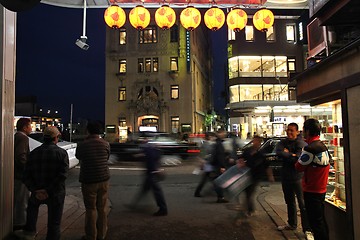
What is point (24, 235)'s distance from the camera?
490 centimetres

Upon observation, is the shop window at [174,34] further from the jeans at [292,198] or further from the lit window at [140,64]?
the jeans at [292,198]

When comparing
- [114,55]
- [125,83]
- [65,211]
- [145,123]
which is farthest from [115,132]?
[65,211]

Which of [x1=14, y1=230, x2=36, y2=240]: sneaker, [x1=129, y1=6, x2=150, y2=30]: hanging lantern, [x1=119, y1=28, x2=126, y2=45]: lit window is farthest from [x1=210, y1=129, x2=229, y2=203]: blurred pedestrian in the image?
[x1=119, y1=28, x2=126, y2=45]: lit window

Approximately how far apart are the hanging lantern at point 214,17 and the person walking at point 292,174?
4.38 m

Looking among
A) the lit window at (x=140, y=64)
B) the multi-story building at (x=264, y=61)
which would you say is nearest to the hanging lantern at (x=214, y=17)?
the multi-story building at (x=264, y=61)

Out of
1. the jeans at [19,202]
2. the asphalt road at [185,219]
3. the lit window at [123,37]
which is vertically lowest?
the asphalt road at [185,219]

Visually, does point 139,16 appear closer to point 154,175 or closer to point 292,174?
point 154,175

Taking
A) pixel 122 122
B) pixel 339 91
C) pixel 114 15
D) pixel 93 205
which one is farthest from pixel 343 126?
pixel 122 122

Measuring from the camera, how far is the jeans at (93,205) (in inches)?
191

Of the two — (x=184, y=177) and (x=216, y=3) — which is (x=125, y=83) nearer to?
(x=184, y=177)

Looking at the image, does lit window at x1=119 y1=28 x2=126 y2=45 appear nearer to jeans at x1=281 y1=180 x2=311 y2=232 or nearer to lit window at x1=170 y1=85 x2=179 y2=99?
lit window at x1=170 y1=85 x2=179 y2=99

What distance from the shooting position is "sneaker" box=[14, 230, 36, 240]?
4.74 m

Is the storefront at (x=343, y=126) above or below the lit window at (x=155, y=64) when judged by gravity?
below

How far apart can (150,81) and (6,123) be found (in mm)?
30586
